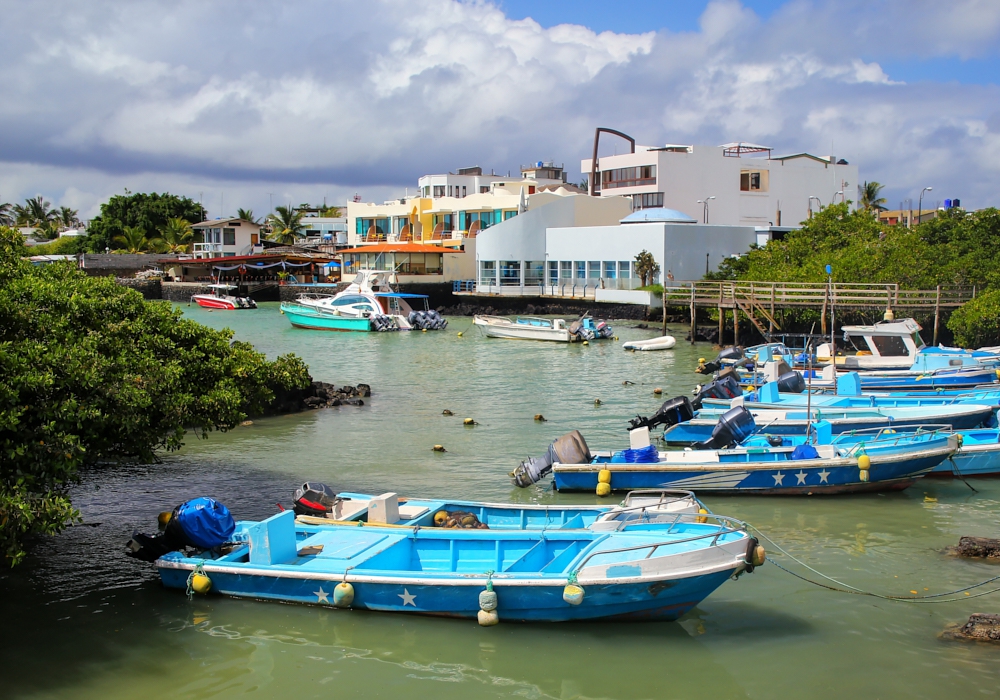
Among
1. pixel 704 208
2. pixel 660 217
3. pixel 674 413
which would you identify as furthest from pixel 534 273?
pixel 674 413

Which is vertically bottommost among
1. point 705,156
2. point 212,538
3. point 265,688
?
point 265,688

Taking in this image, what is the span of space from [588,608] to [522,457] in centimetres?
996

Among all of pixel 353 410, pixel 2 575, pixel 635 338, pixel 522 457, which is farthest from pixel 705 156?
pixel 2 575

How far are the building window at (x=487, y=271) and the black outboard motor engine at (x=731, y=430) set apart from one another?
172 feet

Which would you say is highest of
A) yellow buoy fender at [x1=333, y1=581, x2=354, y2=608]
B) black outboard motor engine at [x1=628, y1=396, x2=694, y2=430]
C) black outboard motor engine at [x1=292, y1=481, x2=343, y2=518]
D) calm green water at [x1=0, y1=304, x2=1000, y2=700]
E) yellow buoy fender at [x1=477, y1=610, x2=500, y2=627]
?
black outboard motor engine at [x1=628, y1=396, x2=694, y2=430]

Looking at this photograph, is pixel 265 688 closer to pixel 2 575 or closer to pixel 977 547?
pixel 2 575

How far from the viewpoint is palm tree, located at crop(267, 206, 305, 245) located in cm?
10907

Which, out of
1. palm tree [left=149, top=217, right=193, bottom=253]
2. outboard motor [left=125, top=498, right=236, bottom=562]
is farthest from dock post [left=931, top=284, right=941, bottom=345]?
palm tree [left=149, top=217, right=193, bottom=253]

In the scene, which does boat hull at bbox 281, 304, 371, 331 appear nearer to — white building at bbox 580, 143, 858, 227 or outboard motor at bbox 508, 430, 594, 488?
white building at bbox 580, 143, 858, 227

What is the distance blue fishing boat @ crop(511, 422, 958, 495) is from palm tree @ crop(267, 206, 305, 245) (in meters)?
97.1

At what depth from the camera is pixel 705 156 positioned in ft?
228

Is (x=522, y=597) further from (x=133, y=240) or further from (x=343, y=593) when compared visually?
(x=133, y=240)

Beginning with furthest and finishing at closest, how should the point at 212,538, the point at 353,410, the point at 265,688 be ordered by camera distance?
the point at 353,410, the point at 212,538, the point at 265,688

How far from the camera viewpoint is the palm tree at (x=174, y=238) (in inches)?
4031
